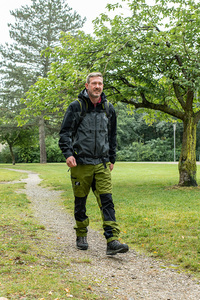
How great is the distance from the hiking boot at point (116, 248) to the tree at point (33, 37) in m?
29.8

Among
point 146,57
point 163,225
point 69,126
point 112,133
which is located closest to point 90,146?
point 69,126

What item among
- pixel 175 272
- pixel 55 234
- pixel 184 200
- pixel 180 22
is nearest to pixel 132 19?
pixel 180 22

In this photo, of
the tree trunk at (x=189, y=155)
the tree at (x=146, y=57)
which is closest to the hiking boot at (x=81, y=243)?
the tree at (x=146, y=57)

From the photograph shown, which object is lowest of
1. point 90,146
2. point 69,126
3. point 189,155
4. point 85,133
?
point 189,155

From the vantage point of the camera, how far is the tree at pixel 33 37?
33156 millimetres

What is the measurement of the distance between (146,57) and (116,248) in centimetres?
800

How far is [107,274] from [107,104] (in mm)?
2226

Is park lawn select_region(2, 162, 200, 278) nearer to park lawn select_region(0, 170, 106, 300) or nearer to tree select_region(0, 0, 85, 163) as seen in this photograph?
park lawn select_region(0, 170, 106, 300)

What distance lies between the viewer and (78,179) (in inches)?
170

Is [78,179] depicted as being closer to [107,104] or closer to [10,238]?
[107,104]

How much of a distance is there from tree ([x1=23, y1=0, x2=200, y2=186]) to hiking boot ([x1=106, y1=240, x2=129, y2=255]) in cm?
629

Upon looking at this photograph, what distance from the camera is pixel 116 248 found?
4.08 metres

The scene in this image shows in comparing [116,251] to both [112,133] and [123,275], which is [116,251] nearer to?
[123,275]

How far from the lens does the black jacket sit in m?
4.25
